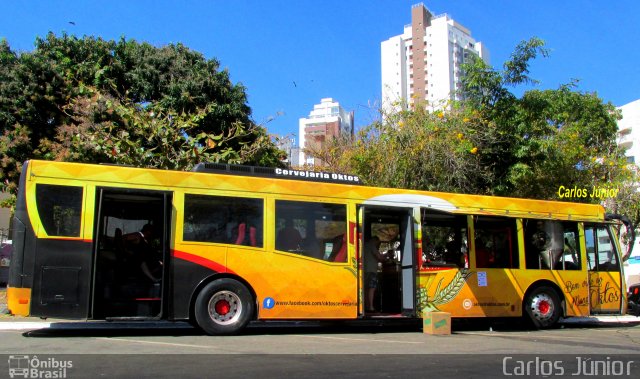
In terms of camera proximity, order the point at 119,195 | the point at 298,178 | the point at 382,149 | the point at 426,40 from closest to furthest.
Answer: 1. the point at 119,195
2. the point at 298,178
3. the point at 382,149
4. the point at 426,40

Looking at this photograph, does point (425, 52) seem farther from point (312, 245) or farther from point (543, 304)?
point (312, 245)

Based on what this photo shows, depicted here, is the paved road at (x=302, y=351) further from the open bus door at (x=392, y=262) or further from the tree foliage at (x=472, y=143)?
the tree foliage at (x=472, y=143)

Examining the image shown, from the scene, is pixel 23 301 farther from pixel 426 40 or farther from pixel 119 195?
pixel 426 40

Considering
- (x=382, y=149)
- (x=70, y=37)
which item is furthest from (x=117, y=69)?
(x=382, y=149)

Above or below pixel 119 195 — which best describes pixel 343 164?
above

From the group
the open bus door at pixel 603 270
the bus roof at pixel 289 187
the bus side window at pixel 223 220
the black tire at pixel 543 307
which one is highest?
the bus roof at pixel 289 187

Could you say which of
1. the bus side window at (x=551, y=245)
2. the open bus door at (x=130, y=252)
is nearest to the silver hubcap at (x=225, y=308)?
the open bus door at (x=130, y=252)

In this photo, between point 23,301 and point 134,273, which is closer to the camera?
point 23,301

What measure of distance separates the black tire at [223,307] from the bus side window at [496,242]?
17.0 feet

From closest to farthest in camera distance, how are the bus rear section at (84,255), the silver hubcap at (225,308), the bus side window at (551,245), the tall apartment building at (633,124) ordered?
Result: the bus rear section at (84,255) → the silver hubcap at (225,308) → the bus side window at (551,245) → the tall apartment building at (633,124)

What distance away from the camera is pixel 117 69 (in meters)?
20.0

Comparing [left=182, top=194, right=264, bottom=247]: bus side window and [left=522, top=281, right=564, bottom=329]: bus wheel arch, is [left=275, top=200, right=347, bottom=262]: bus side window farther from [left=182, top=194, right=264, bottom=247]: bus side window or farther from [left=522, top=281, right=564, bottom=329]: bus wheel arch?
[left=522, top=281, right=564, bottom=329]: bus wheel arch

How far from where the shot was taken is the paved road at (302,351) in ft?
19.9

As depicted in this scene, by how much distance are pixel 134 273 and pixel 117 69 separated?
12.9 metres
